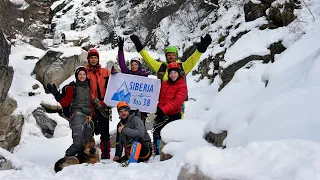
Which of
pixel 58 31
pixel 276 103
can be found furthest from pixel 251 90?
pixel 58 31

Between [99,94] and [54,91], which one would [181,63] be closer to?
[99,94]

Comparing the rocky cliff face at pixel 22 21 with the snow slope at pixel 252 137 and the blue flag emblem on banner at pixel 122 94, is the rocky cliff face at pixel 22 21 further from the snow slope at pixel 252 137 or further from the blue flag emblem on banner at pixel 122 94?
the blue flag emblem on banner at pixel 122 94

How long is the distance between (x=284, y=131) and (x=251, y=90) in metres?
5.10

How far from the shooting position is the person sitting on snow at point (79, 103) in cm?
537

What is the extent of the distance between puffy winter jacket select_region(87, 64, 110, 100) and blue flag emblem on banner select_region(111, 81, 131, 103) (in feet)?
0.68

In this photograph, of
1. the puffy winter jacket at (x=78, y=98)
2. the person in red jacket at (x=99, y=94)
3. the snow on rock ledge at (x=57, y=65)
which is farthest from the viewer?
the snow on rock ledge at (x=57, y=65)

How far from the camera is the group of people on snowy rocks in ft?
16.8

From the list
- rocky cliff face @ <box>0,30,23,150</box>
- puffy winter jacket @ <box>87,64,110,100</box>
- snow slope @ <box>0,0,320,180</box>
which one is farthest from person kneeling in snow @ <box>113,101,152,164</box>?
rocky cliff face @ <box>0,30,23,150</box>

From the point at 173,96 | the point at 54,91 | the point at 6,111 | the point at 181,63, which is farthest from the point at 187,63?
the point at 6,111

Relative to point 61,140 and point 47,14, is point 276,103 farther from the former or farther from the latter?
point 47,14

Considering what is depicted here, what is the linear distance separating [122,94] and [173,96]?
1.13 m

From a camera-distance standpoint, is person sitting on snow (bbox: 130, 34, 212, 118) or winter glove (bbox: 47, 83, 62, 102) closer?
winter glove (bbox: 47, 83, 62, 102)

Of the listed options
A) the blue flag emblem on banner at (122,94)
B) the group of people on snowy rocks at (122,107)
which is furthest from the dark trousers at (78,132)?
the blue flag emblem on banner at (122,94)

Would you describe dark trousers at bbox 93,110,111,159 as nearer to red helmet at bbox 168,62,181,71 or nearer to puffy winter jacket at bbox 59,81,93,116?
puffy winter jacket at bbox 59,81,93,116
